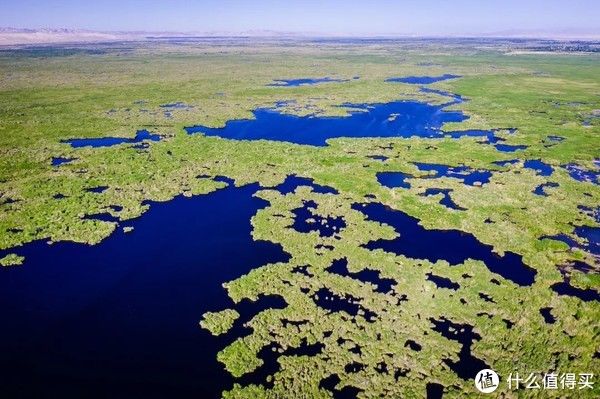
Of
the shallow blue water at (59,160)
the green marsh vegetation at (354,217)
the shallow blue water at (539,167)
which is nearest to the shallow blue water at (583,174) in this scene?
the green marsh vegetation at (354,217)

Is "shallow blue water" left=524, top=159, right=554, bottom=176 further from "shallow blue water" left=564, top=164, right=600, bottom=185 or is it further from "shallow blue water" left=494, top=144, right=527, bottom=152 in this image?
"shallow blue water" left=494, top=144, right=527, bottom=152

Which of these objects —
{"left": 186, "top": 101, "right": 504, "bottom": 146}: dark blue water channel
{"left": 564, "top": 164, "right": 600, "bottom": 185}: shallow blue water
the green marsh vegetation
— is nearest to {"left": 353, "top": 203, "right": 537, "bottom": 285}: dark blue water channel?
the green marsh vegetation

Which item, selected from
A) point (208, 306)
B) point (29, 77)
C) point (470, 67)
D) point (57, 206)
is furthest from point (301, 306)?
point (470, 67)

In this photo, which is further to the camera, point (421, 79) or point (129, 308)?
point (421, 79)

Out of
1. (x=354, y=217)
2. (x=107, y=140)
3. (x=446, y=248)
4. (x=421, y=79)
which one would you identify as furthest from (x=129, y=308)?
(x=421, y=79)

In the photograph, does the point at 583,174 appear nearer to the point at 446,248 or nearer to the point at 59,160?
the point at 446,248

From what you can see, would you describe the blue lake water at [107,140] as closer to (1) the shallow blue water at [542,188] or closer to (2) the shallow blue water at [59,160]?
(2) the shallow blue water at [59,160]
